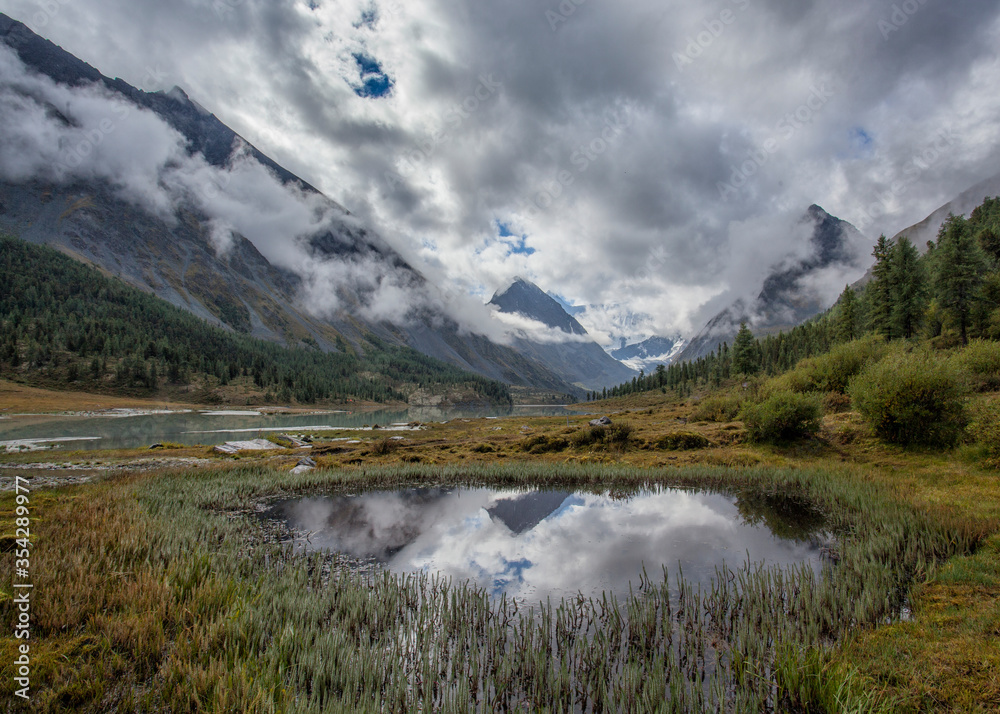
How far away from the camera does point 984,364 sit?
1208 inches

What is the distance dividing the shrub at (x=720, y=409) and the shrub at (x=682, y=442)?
1512 centimetres

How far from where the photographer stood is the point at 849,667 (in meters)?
7.07

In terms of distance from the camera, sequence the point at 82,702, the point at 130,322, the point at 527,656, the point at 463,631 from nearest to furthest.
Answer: the point at 82,702 → the point at 527,656 → the point at 463,631 → the point at 130,322

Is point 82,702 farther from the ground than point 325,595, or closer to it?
farther from the ground

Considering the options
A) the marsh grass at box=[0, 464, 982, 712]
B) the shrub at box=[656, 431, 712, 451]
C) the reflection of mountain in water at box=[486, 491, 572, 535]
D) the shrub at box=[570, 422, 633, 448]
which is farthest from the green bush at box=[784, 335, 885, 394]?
the reflection of mountain in water at box=[486, 491, 572, 535]

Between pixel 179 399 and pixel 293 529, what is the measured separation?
494 ft

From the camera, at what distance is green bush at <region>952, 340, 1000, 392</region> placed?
29188mm

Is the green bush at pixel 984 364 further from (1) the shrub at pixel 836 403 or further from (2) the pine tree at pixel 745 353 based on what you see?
(2) the pine tree at pixel 745 353

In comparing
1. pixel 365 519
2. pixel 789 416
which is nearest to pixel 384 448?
pixel 365 519

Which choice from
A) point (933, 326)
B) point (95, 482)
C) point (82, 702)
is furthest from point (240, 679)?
point (933, 326)

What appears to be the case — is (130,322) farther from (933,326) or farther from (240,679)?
(933,326)

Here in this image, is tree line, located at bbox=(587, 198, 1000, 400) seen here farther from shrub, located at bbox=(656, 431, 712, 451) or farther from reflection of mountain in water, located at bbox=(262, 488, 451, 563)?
reflection of mountain in water, located at bbox=(262, 488, 451, 563)

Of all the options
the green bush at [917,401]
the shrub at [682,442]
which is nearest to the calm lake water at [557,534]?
the green bush at [917,401]

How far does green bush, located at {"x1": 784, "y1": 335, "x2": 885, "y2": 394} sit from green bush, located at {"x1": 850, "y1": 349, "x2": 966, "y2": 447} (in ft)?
47.3
